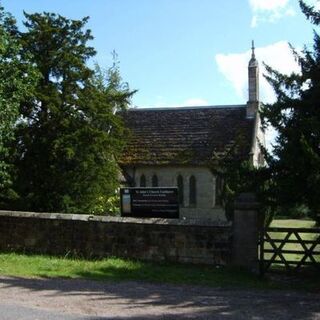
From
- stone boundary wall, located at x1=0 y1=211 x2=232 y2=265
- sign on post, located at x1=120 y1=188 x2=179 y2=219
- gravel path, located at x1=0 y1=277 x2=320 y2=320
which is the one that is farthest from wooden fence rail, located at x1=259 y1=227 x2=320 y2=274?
sign on post, located at x1=120 y1=188 x2=179 y2=219

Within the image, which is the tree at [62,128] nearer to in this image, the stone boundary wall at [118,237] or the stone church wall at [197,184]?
the stone boundary wall at [118,237]

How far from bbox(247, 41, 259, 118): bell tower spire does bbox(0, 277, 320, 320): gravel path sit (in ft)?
89.7

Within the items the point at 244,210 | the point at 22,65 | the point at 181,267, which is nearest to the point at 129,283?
the point at 181,267

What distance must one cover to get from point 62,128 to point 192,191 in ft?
51.4

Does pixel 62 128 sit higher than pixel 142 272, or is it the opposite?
pixel 62 128

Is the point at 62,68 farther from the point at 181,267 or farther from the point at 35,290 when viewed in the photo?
the point at 35,290

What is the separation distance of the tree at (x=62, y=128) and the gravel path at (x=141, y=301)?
1061 centimetres

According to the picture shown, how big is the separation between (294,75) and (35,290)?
311 inches

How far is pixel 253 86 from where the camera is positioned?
40281 mm

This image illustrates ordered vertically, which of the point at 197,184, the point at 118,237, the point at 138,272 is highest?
the point at 197,184

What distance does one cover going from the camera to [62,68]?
23547 mm

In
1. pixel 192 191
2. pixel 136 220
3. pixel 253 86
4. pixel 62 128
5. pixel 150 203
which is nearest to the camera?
pixel 136 220

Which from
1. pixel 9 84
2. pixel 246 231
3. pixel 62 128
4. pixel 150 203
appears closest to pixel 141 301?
pixel 246 231

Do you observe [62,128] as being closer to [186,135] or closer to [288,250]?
[288,250]
